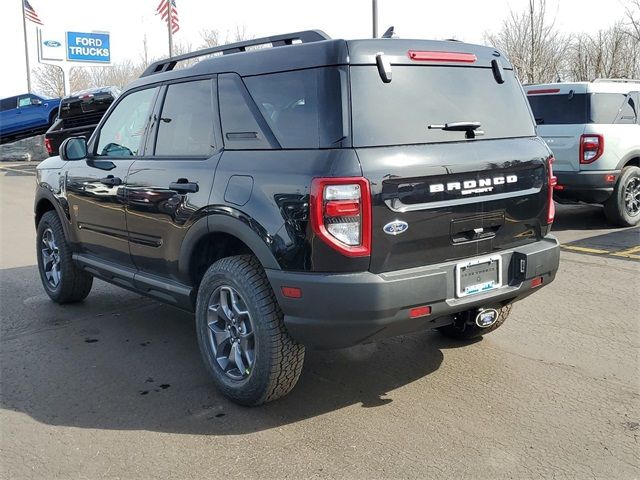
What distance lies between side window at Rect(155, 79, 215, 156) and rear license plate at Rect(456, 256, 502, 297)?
1.66 meters

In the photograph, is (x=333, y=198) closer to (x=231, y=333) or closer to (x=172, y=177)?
(x=231, y=333)

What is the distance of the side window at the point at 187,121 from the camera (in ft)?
13.1

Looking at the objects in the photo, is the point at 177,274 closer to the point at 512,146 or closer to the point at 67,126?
the point at 512,146

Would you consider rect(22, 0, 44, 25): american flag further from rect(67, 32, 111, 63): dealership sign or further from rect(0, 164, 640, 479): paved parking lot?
rect(0, 164, 640, 479): paved parking lot

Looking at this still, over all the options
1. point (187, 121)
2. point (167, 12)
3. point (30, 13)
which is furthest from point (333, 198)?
point (30, 13)

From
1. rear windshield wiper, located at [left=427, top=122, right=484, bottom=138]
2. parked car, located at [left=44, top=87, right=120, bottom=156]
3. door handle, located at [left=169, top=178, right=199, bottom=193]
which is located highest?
parked car, located at [left=44, top=87, right=120, bottom=156]

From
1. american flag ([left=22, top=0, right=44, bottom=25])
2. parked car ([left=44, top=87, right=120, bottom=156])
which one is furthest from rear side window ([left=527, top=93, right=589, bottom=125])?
american flag ([left=22, top=0, right=44, bottom=25])

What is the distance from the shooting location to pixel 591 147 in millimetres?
8555

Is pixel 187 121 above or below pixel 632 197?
above

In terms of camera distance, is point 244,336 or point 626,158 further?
point 626,158

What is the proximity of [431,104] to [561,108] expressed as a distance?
610 centimetres

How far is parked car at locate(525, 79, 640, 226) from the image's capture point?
8.59m

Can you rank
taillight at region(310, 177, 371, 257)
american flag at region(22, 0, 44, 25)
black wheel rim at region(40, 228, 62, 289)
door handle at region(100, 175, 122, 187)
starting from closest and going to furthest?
Answer: taillight at region(310, 177, 371, 257)
door handle at region(100, 175, 122, 187)
black wheel rim at region(40, 228, 62, 289)
american flag at region(22, 0, 44, 25)

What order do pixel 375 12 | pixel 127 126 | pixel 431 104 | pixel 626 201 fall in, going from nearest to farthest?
pixel 431 104 → pixel 127 126 → pixel 626 201 → pixel 375 12
